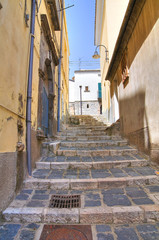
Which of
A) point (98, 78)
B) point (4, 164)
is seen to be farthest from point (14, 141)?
point (98, 78)

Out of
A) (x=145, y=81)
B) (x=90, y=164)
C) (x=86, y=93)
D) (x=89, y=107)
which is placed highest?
(x=86, y=93)

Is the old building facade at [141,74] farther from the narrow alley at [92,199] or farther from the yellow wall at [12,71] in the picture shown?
the yellow wall at [12,71]

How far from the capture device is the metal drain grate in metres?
2.20

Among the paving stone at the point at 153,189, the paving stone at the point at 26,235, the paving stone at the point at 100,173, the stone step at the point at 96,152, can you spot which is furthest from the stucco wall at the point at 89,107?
the paving stone at the point at 26,235

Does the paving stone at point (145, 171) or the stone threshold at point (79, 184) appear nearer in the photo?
the stone threshold at point (79, 184)

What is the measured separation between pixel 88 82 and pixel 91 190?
2055cm

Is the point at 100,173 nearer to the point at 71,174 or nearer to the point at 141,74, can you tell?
the point at 71,174

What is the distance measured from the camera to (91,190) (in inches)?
103

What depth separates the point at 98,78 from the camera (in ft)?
73.0

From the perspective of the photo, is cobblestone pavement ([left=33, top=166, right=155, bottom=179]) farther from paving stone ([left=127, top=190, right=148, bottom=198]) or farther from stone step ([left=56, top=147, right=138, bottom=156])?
stone step ([left=56, top=147, right=138, bottom=156])

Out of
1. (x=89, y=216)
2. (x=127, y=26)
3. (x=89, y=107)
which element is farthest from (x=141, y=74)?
(x=89, y=107)

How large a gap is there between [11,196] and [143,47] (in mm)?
4258

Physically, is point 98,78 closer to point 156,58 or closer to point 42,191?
point 156,58

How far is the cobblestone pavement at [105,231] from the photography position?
1667 mm
